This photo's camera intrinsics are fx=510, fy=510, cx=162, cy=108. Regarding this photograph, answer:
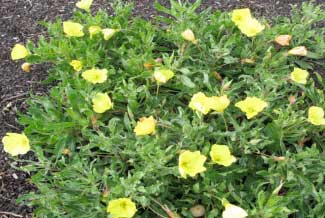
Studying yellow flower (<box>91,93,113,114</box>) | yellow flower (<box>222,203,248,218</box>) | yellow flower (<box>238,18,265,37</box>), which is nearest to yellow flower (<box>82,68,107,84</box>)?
yellow flower (<box>91,93,113,114</box>)

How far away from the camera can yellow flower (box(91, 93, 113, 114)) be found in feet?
8.29

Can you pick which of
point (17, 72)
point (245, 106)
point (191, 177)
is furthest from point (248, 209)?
point (17, 72)

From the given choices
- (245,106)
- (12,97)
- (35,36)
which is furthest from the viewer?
(35,36)

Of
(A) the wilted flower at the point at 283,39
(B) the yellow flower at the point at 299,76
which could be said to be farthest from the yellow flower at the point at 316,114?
(A) the wilted flower at the point at 283,39

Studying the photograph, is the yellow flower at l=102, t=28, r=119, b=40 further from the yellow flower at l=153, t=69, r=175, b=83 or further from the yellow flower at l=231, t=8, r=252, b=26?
the yellow flower at l=231, t=8, r=252, b=26

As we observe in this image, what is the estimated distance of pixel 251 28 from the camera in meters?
2.85

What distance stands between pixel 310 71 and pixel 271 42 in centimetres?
32

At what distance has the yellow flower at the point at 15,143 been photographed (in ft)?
8.08

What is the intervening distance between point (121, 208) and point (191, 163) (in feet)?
1.20

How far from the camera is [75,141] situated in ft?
8.63

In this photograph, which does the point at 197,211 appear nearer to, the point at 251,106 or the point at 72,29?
the point at 251,106

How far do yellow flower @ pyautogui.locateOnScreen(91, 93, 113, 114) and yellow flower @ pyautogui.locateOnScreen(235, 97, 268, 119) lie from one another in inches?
25.0

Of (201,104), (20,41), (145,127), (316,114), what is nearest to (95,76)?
(145,127)

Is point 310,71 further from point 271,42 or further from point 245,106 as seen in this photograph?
point 245,106
